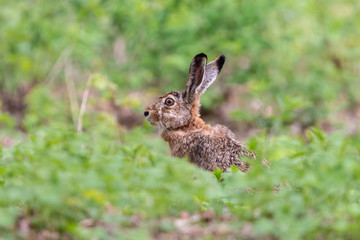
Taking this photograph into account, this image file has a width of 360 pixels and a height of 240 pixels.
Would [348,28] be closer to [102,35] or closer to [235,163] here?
[102,35]

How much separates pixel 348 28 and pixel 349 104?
1876 mm

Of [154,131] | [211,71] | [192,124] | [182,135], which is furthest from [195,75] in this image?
[154,131]

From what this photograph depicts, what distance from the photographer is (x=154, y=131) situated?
11.9m

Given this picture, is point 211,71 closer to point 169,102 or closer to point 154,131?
point 169,102

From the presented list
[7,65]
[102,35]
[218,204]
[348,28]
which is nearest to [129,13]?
[102,35]

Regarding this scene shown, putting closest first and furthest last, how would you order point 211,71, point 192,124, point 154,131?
point 192,124 < point 211,71 < point 154,131

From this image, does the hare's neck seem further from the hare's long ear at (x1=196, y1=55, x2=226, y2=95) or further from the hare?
the hare's long ear at (x1=196, y1=55, x2=226, y2=95)

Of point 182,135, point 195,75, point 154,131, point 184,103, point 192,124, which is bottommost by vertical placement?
point 182,135

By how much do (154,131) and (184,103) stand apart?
3.87 m

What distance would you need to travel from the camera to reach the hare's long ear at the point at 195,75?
780 centimetres

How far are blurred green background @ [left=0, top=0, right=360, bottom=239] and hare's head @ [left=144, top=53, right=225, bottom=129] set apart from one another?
1.60 ft

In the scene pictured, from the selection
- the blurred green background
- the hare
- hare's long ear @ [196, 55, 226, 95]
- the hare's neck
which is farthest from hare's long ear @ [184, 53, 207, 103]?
the blurred green background

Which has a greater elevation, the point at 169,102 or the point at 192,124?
the point at 169,102

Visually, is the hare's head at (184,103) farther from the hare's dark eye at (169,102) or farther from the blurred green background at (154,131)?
the blurred green background at (154,131)
